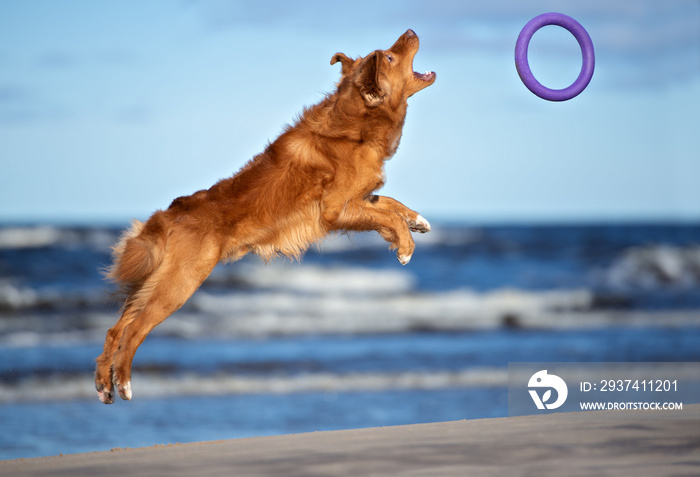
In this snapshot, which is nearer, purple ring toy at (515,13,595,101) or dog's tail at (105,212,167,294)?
dog's tail at (105,212,167,294)

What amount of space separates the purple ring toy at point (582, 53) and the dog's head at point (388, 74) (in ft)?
3.57

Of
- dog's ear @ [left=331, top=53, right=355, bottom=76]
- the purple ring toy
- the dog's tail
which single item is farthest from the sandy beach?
the purple ring toy

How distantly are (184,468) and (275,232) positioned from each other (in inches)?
65.6

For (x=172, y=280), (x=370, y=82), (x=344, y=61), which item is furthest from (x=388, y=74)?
(x=172, y=280)

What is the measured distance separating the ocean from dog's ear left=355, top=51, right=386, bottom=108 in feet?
3.15

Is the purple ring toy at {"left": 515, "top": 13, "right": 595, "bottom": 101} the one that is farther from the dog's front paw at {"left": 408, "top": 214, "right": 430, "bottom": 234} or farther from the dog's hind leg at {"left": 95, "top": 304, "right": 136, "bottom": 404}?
the dog's hind leg at {"left": 95, "top": 304, "right": 136, "bottom": 404}

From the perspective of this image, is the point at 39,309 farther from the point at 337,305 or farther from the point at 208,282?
the point at 337,305

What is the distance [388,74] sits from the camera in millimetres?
4922

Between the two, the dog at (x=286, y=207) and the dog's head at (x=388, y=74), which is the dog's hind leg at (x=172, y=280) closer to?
the dog at (x=286, y=207)

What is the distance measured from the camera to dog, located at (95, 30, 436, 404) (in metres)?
4.74

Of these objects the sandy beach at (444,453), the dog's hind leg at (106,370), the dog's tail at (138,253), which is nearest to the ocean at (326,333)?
the dog's tail at (138,253)

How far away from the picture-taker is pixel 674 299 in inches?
662

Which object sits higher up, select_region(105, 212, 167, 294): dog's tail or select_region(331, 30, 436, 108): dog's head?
select_region(331, 30, 436, 108): dog's head

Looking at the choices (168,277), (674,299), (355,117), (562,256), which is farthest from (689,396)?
(562,256)
